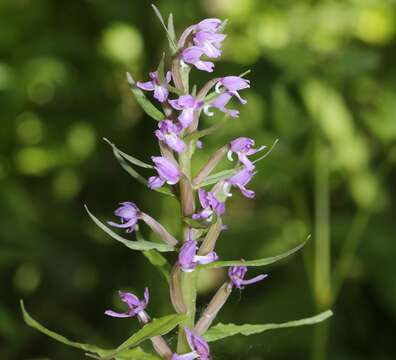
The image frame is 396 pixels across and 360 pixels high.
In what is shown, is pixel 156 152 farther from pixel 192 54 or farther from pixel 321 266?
pixel 192 54

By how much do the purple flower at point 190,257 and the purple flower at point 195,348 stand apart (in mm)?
137

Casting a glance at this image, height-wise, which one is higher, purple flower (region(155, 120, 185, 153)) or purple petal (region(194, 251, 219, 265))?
purple flower (region(155, 120, 185, 153))

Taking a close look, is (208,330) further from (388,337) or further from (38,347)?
(38,347)

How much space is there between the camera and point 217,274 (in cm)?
458

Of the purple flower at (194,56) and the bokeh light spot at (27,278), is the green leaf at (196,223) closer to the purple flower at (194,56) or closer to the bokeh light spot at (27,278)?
the purple flower at (194,56)

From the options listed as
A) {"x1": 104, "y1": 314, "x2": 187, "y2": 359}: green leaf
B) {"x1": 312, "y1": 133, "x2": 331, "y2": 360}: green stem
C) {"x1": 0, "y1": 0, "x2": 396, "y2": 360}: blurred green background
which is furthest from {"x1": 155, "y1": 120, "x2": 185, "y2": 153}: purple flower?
{"x1": 0, "y1": 0, "x2": 396, "y2": 360}: blurred green background

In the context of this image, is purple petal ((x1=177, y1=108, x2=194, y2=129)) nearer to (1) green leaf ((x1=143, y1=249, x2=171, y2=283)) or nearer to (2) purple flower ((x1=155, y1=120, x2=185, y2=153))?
(2) purple flower ((x1=155, y1=120, x2=185, y2=153))

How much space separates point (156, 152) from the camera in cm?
380

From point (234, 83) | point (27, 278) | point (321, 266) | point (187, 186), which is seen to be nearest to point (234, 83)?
point (234, 83)

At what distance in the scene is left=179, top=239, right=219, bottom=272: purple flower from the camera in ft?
4.86

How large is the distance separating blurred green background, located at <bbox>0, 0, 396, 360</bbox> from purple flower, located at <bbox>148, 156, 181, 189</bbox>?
187 cm

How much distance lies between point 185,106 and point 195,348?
0.49 metres

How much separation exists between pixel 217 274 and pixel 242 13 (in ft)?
5.29

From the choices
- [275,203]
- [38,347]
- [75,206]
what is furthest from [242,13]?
[38,347]
